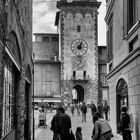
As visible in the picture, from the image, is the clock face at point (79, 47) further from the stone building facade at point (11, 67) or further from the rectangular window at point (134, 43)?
the stone building facade at point (11, 67)

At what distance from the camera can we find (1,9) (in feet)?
20.1

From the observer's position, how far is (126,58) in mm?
12875

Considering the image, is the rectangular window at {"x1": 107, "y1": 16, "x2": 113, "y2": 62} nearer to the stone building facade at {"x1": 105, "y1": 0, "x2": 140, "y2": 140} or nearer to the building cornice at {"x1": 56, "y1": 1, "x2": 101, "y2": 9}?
the stone building facade at {"x1": 105, "y1": 0, "x2": 140, "y2": 140}

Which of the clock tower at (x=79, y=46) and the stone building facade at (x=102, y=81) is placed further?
the stone building facade at (x=102, y=81)

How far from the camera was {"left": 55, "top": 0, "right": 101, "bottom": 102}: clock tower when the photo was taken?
2080 inches

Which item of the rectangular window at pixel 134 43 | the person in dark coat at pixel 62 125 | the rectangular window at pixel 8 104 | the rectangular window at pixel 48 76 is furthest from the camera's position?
the rectangular window at pixel 48 76

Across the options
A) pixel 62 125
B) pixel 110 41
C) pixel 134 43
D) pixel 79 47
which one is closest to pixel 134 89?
pixel 134 43

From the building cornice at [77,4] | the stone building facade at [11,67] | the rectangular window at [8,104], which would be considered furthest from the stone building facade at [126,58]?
the building cornice at [77,4]

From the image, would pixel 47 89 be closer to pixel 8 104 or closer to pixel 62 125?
pixel 62 125

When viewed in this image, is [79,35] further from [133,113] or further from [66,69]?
[133,113]

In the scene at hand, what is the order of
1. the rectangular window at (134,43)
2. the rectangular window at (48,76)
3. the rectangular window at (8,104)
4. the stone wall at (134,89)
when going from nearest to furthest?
the rectangular window at (8,104), the stone wall at (134,89), the rectangular window at (134,43), the rectangular window at (48,76)

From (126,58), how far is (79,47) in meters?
40.5

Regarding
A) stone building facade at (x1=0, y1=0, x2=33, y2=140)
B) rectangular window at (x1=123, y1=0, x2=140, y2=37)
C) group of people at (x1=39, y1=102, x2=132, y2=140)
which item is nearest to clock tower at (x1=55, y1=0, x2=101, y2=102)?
rectangular window at (x1=123, y1=0, x2=140, y2=37)

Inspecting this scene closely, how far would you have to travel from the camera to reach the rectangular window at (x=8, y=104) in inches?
307
